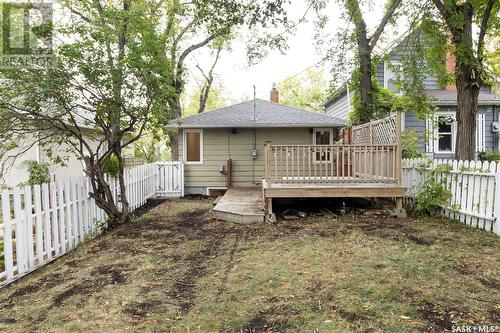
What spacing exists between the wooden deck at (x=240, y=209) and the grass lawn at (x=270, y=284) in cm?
86

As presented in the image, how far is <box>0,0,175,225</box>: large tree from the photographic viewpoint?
5.05 m

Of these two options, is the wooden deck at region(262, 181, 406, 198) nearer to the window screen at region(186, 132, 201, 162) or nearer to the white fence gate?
the white fence gate

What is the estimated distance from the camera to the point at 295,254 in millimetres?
4715

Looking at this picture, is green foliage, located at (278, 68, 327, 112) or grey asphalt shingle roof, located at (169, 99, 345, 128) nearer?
grey asphalt shingle roof, located at (169, 99, 345, 128)

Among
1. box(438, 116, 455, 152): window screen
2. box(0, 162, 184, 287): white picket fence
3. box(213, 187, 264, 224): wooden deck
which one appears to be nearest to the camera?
box(0, 162, 184, 287): white picket fence

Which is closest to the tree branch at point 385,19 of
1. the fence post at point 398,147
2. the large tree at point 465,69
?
the large tree at point 465,69

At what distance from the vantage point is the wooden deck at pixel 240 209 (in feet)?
22.6

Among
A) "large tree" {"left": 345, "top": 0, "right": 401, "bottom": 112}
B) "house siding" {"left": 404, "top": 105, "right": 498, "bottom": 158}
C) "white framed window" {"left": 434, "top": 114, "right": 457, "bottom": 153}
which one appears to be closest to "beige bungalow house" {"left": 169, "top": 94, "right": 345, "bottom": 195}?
"large tree" {"left": 345, "top": 0, "right": 401, "bottom": 112}

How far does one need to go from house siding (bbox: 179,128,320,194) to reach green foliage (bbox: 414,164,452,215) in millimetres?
5218

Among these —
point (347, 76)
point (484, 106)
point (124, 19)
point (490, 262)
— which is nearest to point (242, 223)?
point (490, 262)

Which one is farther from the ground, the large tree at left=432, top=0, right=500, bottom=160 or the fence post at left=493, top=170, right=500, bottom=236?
the large tree at left=432, top=0, right=500, bottom=160

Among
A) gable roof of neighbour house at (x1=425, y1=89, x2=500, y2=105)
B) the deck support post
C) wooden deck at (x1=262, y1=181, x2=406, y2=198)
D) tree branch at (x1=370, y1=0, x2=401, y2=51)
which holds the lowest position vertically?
the deck support post

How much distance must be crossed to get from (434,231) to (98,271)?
5257 millimetres

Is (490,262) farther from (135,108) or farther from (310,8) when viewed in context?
(310,8)
